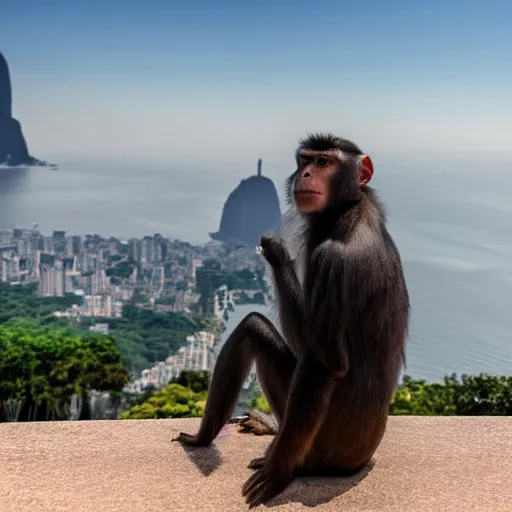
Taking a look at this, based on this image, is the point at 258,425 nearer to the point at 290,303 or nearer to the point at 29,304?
the point at 290,303

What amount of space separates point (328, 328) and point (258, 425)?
5.48 ft

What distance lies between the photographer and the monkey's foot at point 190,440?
496 centimetres

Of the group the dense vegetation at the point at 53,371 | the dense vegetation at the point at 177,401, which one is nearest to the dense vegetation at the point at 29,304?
the dense vegetation at the point at 53,371

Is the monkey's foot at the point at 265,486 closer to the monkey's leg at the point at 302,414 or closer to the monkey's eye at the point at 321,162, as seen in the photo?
the monkey's leg at the point at 302,414

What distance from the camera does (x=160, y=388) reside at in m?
8.48

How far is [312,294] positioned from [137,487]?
4.90 feet

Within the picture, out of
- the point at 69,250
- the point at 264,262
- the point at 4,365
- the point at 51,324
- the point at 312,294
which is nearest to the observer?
the point at 312,294

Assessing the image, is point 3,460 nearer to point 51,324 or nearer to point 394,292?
point 394,292

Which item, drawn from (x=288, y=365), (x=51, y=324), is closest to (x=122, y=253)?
(x=51, y=324)

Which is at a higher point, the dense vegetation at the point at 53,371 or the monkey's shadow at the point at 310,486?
the monkey's shadow at the point at 310,486

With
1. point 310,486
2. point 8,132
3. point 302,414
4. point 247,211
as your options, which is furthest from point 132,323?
point 302,414

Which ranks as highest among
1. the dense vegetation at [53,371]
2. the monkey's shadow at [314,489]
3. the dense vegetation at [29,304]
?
the monkey's shadow at [314,489]

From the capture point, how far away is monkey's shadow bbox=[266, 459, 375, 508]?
4176 millimetres

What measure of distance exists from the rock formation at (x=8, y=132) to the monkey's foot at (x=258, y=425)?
6.42m
